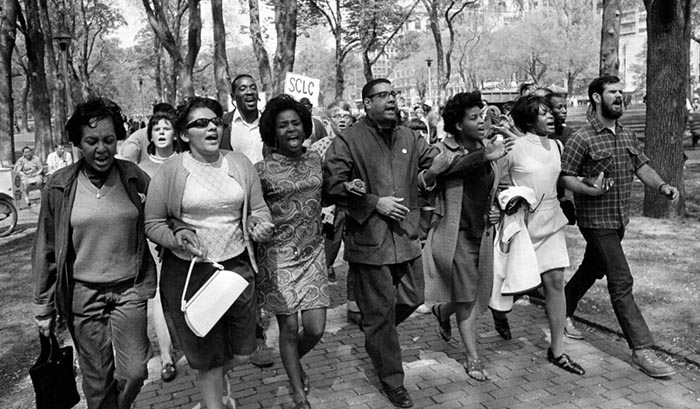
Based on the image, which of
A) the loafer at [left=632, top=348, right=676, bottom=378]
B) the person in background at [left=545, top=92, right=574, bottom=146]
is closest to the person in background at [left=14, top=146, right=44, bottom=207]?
the person in background at [left=545, top=92, right=574, bottom=146]

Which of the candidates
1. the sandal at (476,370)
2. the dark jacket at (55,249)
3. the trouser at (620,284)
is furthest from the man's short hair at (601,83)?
the dark jacket at (55,249)

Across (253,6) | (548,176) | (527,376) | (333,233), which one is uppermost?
(253,6)

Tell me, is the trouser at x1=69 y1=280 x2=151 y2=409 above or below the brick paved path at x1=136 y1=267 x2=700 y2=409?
above

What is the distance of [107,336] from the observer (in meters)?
3.75

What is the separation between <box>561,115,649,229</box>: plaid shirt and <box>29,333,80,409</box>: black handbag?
3.45 m

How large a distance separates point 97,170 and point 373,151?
1.67m

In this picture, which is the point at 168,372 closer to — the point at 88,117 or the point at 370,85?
the point at 88,117

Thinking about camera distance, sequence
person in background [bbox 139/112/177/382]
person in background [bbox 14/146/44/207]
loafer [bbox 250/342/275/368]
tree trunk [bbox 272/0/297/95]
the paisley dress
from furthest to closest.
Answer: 1. person in background [bbox 14/146/44/207]
2. tree trunk [bbox 272/0/297/95]
3. loafer [bbox 250/342/275/368]
4. person in background [bbox 139/112/177/382]
5. the paisley dress

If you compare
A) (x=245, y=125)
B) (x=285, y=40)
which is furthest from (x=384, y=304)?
(x=285, y=40)

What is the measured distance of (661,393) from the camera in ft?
14.7

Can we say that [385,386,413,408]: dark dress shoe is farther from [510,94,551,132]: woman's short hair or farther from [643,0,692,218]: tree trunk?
[643,0,692,218]: tree trunk

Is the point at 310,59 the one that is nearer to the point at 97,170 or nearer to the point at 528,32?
the point at 528,32

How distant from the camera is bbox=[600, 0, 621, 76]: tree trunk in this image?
1127 cm

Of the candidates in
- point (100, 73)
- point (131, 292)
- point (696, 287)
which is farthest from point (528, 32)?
point (131, 292)
